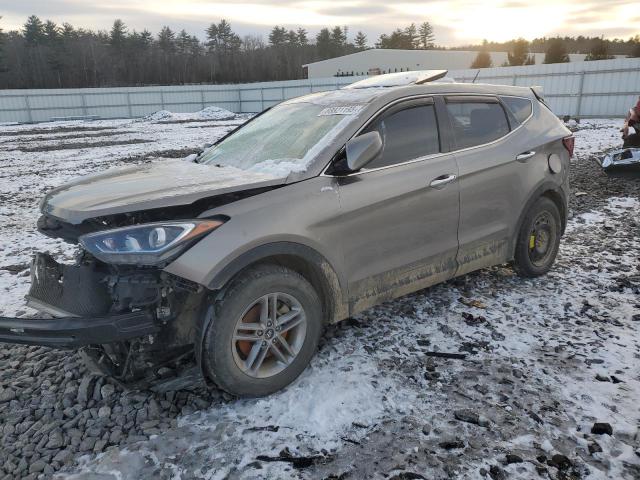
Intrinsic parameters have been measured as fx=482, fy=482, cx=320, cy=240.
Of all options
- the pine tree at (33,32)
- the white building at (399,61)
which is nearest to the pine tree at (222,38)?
the pine tree at (33,32)

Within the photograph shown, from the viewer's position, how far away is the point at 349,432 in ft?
8.96

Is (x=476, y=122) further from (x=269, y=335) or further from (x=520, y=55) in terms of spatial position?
(x=520, y=55)

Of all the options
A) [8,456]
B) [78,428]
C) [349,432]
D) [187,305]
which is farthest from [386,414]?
[8,456]

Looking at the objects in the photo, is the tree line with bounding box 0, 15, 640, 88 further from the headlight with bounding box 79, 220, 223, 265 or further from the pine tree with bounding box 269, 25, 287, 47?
the headlight with bounding box 79, 220, 223, 265

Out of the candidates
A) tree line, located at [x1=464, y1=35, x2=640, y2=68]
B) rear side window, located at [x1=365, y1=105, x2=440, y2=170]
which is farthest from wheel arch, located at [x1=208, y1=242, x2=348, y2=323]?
tree line, located at [x1=464, y1=35, x2=640, y2=68]

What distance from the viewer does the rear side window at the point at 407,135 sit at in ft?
11.7

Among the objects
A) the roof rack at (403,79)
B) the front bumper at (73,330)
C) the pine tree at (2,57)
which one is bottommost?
the front bumper at (73,330)

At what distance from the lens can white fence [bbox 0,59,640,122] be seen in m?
22.4

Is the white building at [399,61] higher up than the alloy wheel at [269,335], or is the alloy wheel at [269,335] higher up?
the white building at [399,61]

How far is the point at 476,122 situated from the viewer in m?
4.19

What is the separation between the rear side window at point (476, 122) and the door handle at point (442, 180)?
335mm

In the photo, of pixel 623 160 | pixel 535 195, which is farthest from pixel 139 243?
pixel 623 160

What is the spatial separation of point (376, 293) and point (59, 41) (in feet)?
281

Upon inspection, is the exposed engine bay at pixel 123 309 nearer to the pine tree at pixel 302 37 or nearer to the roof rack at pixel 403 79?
the roof rack at pixel 403 79
